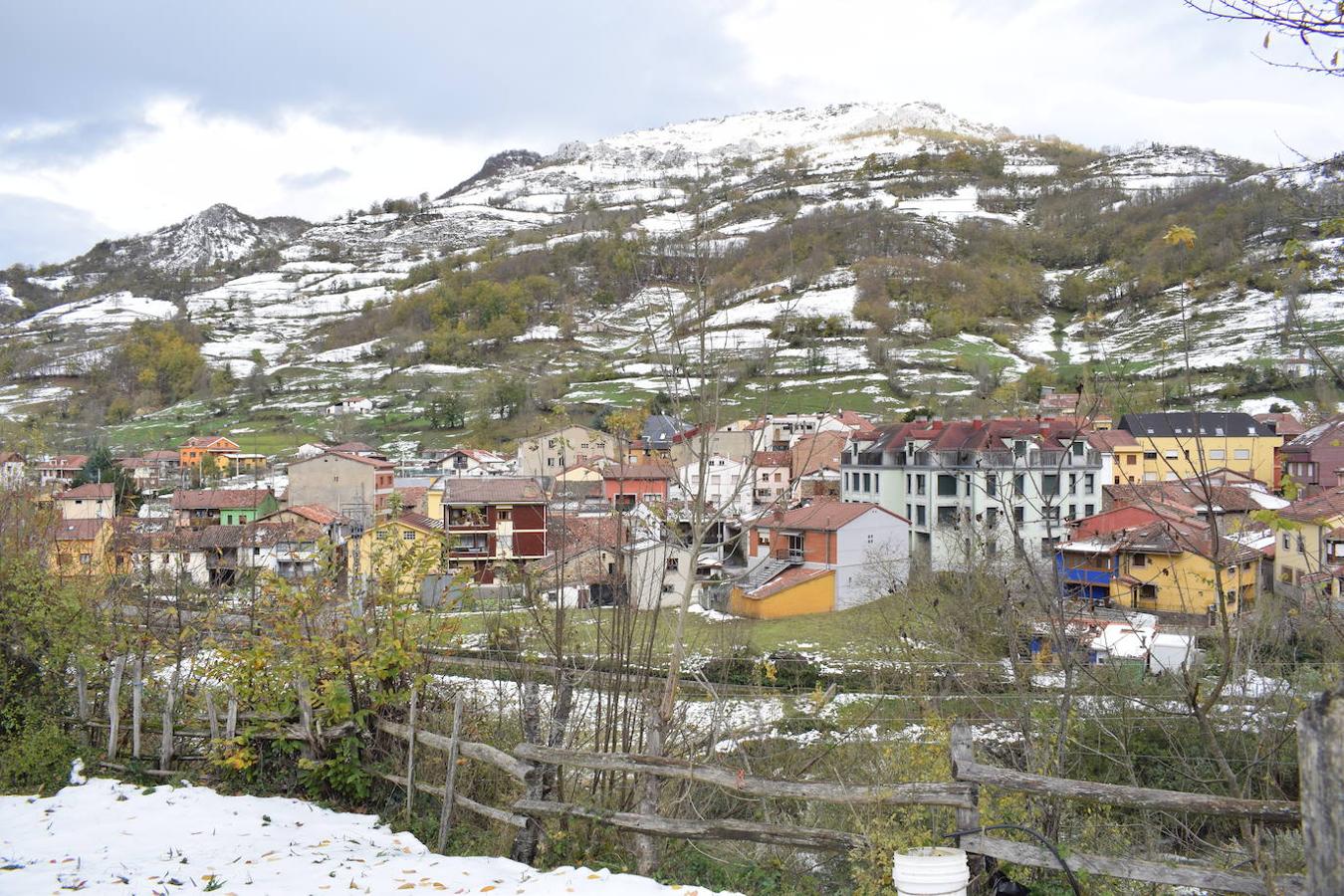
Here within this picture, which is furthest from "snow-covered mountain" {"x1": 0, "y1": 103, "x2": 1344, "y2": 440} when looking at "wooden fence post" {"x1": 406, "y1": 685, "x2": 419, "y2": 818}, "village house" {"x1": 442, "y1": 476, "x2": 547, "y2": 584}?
"village house" {"x1": 442, "y1": 476, "x2": 547, "y2": 584}

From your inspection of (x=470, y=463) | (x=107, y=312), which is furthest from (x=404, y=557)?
(x=107, y=312)

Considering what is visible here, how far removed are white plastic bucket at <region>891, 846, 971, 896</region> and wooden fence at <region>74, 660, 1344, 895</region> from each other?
1.61ft

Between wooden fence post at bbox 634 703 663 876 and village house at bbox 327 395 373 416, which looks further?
village house at bbox 327 395 373 416

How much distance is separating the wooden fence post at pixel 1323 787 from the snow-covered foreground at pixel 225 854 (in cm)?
316

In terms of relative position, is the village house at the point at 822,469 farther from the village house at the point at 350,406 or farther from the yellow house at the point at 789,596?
the village house at the point at 350,406

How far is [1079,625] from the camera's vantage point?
1271 cm

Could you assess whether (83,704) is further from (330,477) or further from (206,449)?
(206,449)

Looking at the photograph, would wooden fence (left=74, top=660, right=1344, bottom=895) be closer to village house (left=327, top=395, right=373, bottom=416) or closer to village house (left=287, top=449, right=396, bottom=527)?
village house (left=287, top=449, right=396, bottom=527)

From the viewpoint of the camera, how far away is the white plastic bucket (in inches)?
145

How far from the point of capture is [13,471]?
12.3 meters

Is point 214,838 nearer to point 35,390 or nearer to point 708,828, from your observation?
point 708,828

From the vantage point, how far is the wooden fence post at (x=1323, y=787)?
2252mm

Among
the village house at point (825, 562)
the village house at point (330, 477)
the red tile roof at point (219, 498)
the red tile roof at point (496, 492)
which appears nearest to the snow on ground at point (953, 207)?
the village house at point (330, 477)

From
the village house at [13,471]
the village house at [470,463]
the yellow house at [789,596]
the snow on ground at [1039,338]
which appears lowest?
the yellow house at [789,596]
